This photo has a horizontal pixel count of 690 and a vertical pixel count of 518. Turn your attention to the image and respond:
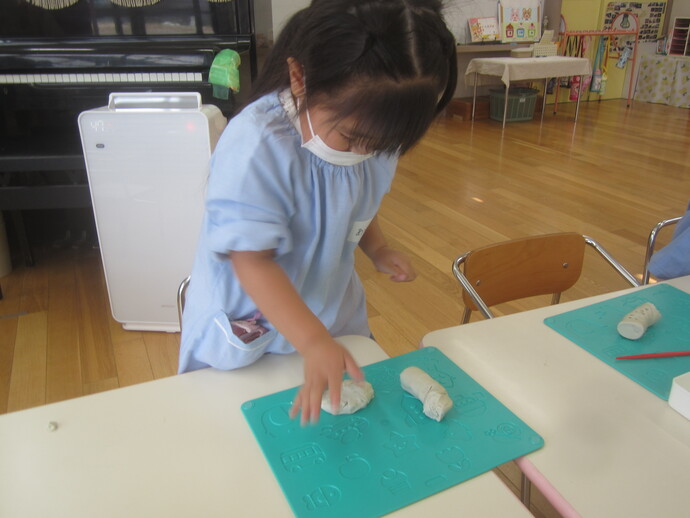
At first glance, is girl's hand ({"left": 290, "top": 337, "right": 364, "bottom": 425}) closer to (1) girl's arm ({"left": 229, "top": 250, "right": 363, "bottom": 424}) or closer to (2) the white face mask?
(1) girl's arm ({"left": 229, "top": 250, "right": 363, "bottom": 424})

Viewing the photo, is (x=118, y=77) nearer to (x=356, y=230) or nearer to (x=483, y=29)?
(x=356, y=230)

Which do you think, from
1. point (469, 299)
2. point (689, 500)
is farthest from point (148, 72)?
point (689, 500)

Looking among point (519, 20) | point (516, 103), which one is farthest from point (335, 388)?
point (519, 20)

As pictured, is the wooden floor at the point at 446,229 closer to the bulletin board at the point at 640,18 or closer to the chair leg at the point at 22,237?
the chair leg at the point at 22,237

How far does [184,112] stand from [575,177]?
294 cm

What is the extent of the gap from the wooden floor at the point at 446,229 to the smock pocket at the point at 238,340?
33 centimetres

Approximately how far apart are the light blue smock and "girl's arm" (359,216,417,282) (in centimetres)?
8

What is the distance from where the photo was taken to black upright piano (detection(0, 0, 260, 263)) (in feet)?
6.66

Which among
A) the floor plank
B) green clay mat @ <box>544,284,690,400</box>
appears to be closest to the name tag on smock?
green clay mat @ <box>544,284,690,400</box>

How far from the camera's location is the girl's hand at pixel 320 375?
20.7 inches

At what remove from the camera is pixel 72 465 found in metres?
0.57

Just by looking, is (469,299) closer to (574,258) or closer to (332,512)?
(574,258)

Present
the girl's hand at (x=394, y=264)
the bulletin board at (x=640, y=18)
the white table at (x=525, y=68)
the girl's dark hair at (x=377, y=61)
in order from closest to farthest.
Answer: the girl's dark hair at (x=377, y=61), the girl's hand at (x=394, y=264), the white table at (x=525, y=68), the bulletin board at (x=640, y=18)

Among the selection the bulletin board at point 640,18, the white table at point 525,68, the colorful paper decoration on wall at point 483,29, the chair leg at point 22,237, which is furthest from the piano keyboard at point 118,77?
the bulletin board at point 640,18
